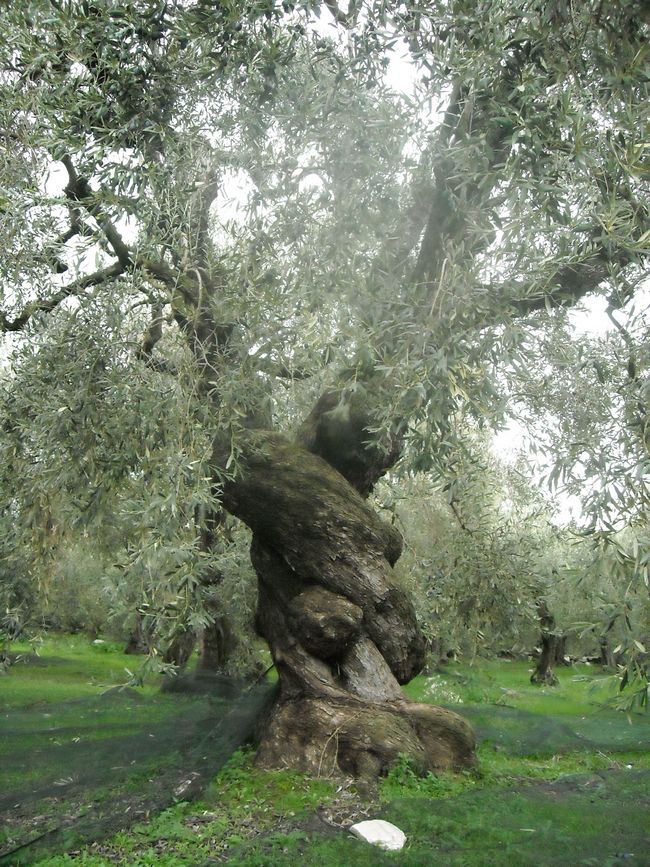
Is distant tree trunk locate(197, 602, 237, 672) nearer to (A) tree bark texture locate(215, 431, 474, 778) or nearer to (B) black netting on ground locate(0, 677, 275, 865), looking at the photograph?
(B) black netting on ground locate(0, 677, 275, 865)

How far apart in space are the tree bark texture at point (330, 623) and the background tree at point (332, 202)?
0.05m

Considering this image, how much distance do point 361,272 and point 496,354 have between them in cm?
153

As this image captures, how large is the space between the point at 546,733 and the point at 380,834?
23.8ft

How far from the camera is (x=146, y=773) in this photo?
304 inches

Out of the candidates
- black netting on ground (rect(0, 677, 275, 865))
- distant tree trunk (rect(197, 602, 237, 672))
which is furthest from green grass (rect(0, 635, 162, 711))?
distant tree trunk (rect(197, 602, 237, 672))

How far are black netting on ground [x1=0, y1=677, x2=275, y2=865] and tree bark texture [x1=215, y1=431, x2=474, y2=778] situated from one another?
3.22 feet

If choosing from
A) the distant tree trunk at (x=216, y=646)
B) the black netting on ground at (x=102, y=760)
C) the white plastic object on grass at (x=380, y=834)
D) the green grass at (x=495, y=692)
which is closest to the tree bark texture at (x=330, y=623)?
the black netting on ground at (x=102, y=760)

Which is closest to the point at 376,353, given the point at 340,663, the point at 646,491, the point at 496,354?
the point at 496,354

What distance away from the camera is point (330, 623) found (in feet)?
27.5

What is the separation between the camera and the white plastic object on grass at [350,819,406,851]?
597 centimetres

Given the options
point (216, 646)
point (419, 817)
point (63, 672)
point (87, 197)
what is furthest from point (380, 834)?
point (63, 672)

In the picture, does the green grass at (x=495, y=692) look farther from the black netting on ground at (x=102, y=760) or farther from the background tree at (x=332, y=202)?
the background tree at (x=332, y=202)

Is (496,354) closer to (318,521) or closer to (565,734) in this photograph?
(318,521)

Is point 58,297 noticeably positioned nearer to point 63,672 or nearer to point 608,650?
point 608,650
